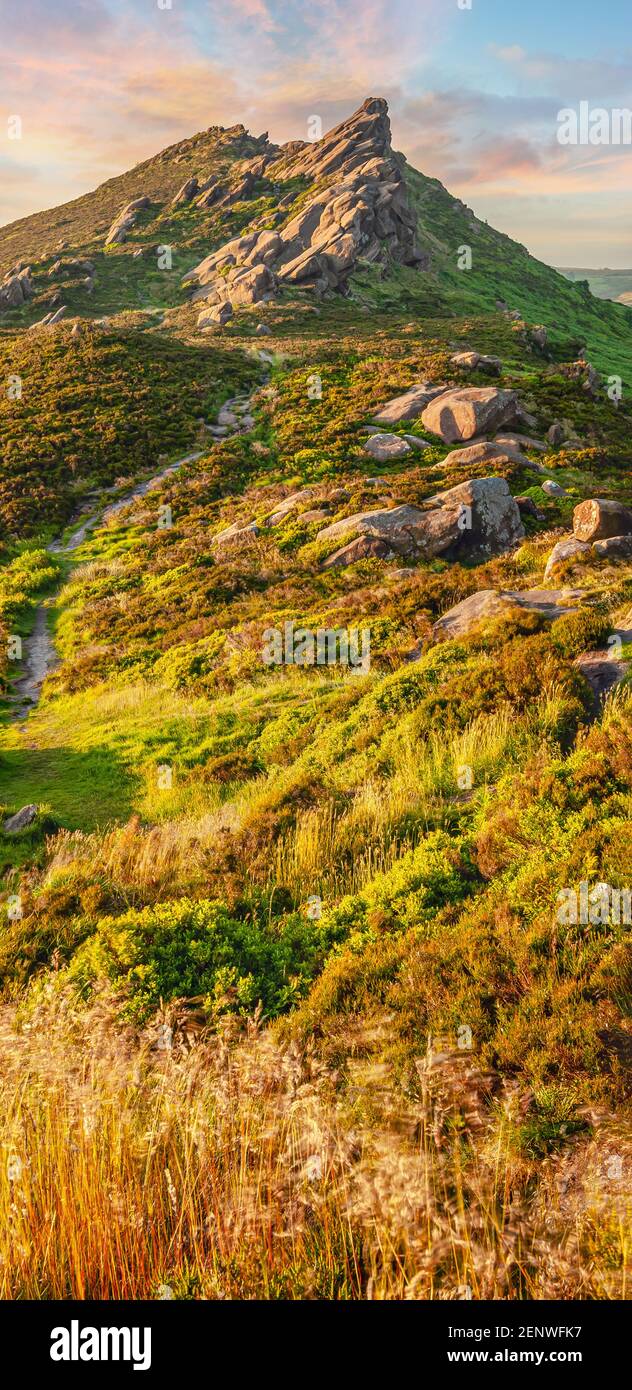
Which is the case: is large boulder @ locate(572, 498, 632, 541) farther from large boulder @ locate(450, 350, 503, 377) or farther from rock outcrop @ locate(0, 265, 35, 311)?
rock outcrop @ locate(0, 265, 35, 311)

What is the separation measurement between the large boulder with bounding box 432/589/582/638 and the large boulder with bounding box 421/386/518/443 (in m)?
18.8

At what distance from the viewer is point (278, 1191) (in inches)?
136

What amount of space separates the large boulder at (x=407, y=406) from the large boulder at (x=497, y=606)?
22579mm

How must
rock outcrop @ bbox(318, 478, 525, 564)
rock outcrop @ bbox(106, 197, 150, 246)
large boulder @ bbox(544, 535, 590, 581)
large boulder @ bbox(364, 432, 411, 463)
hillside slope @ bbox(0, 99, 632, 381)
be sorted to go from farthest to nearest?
rock outcrop @ bbox(106, 197, 150, 246) < hillside slope @ bbox(0, 99, 632, 381) < large boulder @ bbox(364, 432, 411, 463) < rock outcrop @ bbox(318, 478, 525, 564) < large boulder @ bbox(544, 535, 590, 581)

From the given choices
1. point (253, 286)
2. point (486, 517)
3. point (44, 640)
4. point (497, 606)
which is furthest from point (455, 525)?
point (253, 286)

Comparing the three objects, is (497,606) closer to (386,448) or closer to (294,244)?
(386,448)

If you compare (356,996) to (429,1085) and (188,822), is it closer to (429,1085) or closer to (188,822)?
(429,1085)

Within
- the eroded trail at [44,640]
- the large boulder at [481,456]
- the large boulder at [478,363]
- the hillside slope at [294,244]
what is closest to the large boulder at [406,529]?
the large boulder at [481,456]

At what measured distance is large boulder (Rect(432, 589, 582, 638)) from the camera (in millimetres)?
13008

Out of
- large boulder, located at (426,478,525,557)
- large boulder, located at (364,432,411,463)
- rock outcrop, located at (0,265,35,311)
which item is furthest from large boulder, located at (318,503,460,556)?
rock outcrop, located at (0,265,35,311)

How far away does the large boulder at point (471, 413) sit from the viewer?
98.8ft

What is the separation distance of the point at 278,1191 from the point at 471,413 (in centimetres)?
3212

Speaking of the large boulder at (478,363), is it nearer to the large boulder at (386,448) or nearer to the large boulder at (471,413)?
the large boulder at (471,413)
